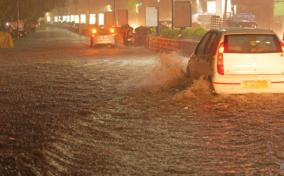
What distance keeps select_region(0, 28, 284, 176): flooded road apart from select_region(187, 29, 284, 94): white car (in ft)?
1.15

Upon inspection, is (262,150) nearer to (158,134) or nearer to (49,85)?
(158,134)

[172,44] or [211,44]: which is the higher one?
[211,44]

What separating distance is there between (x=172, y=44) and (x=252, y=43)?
18071mm

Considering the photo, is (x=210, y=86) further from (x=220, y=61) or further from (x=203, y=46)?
(x=203, y=46)

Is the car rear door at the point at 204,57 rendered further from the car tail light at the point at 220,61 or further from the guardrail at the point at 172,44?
the guardrail at the point at 172,44

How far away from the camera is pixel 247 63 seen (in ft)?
39.7

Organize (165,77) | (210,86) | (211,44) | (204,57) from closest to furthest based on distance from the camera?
(210,86)
(211,44)
(204,57)
(165,77)

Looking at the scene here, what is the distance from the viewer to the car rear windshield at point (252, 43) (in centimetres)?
1223

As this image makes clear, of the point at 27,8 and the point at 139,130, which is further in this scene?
the point at 27,8

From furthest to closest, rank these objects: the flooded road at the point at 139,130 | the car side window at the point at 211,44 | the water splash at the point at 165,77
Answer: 1. the water splash at the point at 165,77
2. the car side window at the point at 211,44
3. the flooded road at the point at 139,130

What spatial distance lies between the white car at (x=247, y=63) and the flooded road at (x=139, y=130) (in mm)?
351

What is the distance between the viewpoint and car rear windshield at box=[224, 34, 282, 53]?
12227mm

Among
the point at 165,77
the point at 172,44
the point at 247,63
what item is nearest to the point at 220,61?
the point at 247,63

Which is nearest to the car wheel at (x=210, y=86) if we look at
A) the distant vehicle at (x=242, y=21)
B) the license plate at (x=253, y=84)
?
the license plate at (x=253, y=84)
